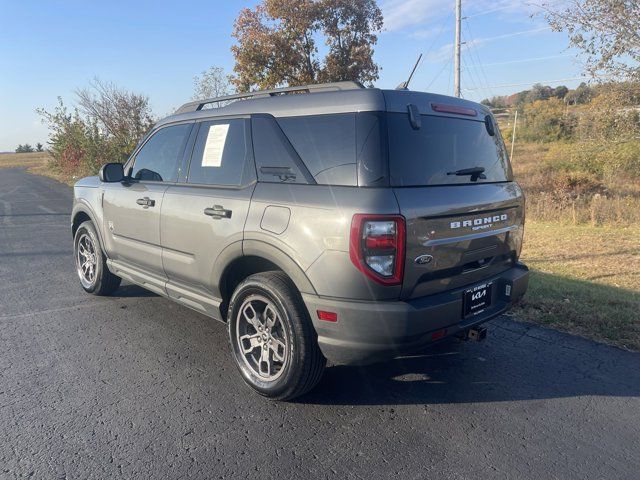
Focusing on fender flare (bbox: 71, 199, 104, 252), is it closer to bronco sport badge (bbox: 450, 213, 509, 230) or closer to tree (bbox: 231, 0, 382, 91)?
bronco sport badge (bbox: 450, 213, 509, 230)

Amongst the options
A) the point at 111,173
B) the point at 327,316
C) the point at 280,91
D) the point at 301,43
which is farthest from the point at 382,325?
the point at 301,43

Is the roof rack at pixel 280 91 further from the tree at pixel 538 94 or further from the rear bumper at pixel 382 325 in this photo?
the tree at pixel 538 94

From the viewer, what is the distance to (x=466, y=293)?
305cm

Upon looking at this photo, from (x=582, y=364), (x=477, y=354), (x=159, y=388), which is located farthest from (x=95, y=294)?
(x=582, y=364)

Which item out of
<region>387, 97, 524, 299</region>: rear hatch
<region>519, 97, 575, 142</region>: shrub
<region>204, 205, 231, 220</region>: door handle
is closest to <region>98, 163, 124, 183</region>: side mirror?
<region>204, 205, 231, 220</region>: door handle

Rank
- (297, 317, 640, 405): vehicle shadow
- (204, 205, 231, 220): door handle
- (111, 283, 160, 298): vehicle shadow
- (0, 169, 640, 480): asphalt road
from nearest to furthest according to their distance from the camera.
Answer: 1. (0, 169, 640, 480): asphalt road
2. (297, 317, 640, 405): vehicle shadow
3. (204, 205, 231, 220): door handle
4. (111, 283, 160, 298): vehicle shadow

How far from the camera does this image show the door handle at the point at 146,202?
4184mm

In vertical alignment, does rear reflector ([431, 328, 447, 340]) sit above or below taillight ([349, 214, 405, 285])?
below

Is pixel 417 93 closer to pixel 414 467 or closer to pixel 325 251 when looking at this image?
pixel 325 251

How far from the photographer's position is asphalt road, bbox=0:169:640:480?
2541 millimetres

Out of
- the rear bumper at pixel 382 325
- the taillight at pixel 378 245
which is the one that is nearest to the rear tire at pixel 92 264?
the rear bumper at pixel 382 325

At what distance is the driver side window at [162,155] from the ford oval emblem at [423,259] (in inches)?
93.6

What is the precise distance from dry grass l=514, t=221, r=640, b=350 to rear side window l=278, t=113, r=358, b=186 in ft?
9.48

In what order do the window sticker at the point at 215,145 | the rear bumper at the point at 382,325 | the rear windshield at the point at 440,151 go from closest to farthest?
1. the rear bumper at the point at 382,325
2. the rear windshield at the point at 440,151
3. the window sticker at the point at 215,145
